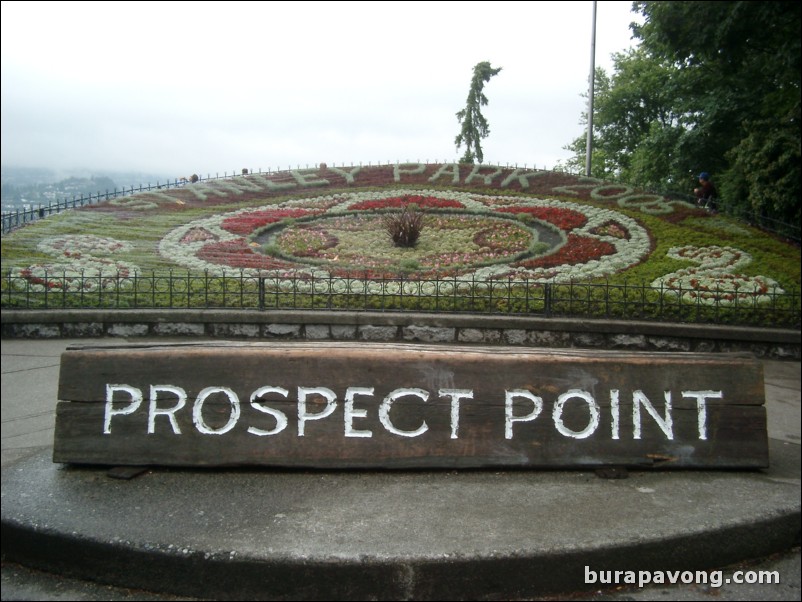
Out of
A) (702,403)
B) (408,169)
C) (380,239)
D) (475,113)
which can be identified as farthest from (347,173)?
(702,403)

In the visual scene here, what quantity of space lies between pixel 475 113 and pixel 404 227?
196 centimetres

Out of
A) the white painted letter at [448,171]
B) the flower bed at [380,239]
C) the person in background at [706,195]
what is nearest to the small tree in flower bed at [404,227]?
the flower bed at [380,239]

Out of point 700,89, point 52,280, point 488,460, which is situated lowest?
point 488,460

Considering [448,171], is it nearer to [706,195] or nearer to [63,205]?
[706,195]

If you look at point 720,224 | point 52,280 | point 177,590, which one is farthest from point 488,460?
point 720,224

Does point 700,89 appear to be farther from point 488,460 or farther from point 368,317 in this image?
point 488,460

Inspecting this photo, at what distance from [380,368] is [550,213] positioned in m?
5.55

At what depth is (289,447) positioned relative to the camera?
3.63 meters

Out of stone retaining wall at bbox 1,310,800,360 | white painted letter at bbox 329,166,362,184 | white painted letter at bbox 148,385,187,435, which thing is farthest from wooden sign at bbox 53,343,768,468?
white painted letter at bbox 329,166,362,184

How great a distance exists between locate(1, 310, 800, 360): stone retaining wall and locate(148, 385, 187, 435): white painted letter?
3.73 feet

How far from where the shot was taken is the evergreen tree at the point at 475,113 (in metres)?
7.46

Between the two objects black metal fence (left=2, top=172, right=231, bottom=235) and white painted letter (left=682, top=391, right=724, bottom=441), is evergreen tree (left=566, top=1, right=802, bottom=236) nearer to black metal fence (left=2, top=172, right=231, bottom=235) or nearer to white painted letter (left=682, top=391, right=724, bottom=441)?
white painted letter (left=682, top=391, right=724, bottom=441)

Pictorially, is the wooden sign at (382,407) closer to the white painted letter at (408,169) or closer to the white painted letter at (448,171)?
the white painted letter at (448,171)

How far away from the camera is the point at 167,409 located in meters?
3.60
